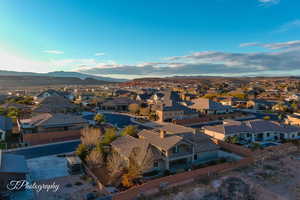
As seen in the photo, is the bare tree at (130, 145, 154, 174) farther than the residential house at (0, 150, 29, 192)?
Yes

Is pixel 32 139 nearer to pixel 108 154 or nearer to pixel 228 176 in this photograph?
pixel 108 154

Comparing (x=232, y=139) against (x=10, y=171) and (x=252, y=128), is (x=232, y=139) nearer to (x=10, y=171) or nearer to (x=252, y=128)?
(x=252, y=128)

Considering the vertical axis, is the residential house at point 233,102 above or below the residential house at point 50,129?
above

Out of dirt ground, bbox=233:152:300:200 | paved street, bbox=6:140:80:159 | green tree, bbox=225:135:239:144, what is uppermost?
green tree, bbox=225:135:239:144

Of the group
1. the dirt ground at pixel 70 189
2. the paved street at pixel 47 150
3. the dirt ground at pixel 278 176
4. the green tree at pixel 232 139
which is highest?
the green tree at pixel 232 139

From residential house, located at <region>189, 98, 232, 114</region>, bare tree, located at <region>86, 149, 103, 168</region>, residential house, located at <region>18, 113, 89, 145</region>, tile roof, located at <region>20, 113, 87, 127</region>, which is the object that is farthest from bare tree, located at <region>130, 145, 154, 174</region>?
residential house, located at <region>189, 98, 232, 114</region>

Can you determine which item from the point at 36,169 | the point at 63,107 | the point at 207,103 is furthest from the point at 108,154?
the point at 207,103

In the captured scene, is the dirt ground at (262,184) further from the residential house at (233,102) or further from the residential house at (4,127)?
the residential house at (233,102)

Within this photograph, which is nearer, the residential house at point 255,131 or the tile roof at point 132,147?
the tile roof at point 132,147

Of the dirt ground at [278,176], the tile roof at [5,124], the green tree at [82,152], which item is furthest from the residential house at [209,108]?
the tile roof at [5,124]

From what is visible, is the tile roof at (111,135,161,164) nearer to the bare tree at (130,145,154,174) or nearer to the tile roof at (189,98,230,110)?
the bare tree at (130,145,154,174)
